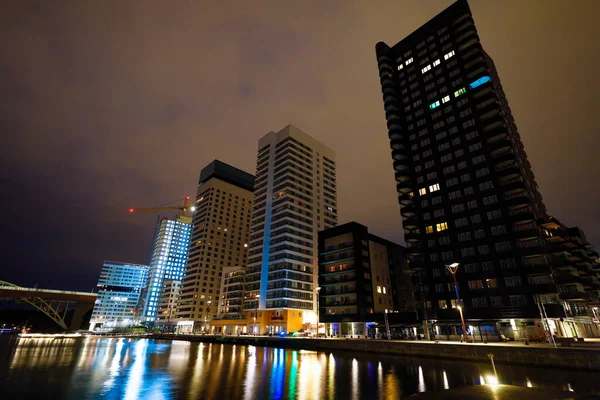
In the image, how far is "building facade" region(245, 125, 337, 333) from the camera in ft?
363

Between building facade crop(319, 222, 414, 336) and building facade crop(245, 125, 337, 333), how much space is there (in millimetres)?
14793

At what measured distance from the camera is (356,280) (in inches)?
3634

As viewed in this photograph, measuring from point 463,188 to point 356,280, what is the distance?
128 feet

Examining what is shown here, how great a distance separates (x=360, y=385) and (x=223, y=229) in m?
159

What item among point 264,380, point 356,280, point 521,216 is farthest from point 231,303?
point 521,216

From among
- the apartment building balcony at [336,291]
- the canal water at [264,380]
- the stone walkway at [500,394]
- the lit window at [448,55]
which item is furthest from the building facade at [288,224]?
the stone walkway at [500,394]

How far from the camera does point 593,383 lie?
27266 millimetres

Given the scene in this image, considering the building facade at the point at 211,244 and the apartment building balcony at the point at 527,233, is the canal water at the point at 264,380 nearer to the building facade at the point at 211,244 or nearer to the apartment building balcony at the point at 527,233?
the apartment building balcony at the point at 527,233

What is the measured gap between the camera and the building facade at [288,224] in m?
111

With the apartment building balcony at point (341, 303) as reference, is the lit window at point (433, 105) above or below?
above

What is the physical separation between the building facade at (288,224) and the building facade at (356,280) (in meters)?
14.8

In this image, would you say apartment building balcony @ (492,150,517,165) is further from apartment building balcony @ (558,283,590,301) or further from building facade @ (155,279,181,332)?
building facade @ (155,279,181,332)

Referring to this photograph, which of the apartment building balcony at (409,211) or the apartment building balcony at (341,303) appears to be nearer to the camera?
the apartment building balcony at (409,211)

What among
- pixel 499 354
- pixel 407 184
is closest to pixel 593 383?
pixel 499 354
